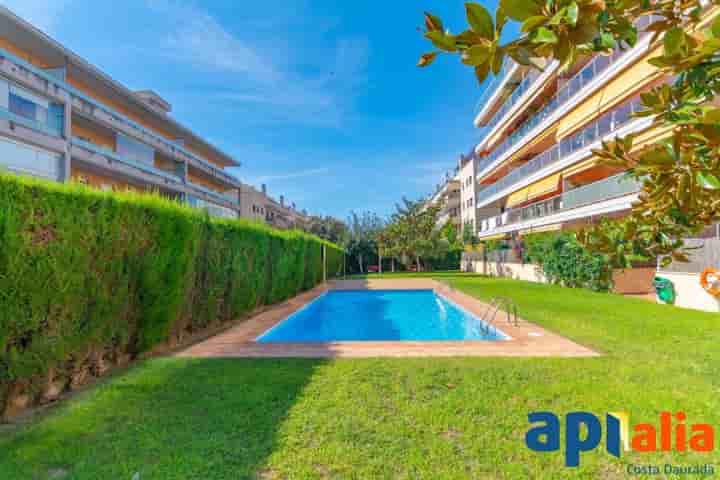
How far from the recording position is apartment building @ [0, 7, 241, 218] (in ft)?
56.7

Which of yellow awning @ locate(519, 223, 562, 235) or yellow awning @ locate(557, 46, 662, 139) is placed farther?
yellow awning @ locate(519, 223, 562, 235)

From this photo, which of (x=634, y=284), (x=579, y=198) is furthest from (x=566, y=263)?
(x=579, y=198)

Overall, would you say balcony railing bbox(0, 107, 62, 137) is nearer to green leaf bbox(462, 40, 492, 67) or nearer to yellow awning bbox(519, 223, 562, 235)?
green leaf bbox(462, 40, 492, 67)

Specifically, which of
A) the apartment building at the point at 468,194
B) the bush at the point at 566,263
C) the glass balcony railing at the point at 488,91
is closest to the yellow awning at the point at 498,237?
the apartment building at the point at 468,194

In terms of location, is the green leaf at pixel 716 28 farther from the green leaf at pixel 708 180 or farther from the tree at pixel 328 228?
the tree at pixel 328 228

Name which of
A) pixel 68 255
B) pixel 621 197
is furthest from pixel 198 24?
pixel 621 197

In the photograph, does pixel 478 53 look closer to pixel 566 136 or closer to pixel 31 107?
pixel 31 107

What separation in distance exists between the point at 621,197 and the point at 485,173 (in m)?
22.2

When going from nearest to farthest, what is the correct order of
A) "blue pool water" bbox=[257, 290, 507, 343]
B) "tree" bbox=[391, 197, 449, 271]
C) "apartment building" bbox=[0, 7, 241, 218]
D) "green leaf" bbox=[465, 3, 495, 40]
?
1. "green leaf" bbox=[465, 3, 495, 40]
2. "blue pool water" bbox=[257, 290, 507, 343]
3. "apartment building" bbox=[0, 7, 241, 218]
4. "tree" bbox=[391, 197, 449, 271]

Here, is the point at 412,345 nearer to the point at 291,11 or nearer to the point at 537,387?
the point at 537,387

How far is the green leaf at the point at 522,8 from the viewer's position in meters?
0.96

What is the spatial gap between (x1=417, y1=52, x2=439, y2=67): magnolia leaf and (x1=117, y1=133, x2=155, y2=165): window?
97.3 feet

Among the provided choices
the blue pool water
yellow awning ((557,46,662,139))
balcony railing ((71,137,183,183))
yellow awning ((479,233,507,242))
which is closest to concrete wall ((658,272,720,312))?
the blue pool water

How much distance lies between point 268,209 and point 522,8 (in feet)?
189
